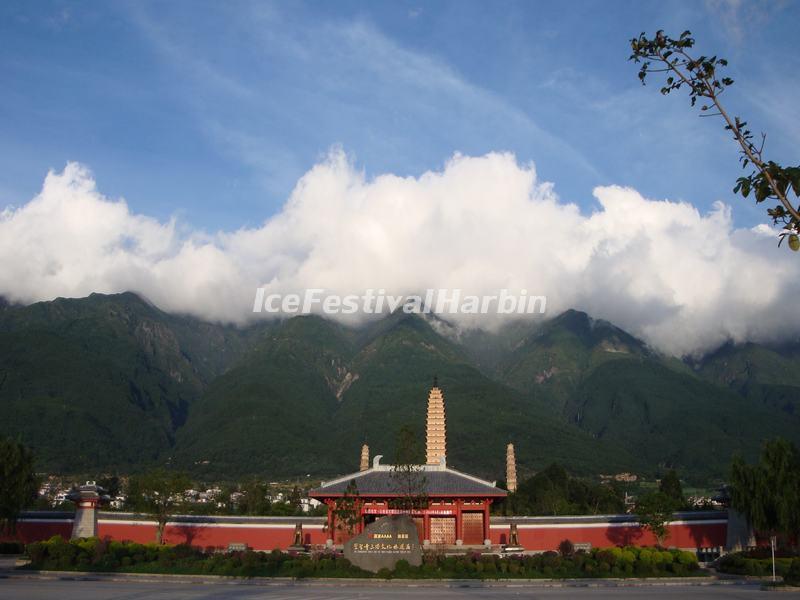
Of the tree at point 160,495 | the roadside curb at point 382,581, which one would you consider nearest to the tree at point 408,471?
the roadside curb at point 382,581

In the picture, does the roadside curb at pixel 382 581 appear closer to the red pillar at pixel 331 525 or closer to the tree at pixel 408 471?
the tree at pixel 408 471

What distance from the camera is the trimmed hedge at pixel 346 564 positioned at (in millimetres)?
28078

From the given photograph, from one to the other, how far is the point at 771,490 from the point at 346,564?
760 inches

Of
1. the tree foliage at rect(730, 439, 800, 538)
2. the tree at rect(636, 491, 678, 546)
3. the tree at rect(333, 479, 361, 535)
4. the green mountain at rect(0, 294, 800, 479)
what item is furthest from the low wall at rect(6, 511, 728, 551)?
the green mountain at rect(0, 294, 800, 479)

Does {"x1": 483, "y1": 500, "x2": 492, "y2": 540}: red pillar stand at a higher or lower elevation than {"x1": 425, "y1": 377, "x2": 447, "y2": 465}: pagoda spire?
lower

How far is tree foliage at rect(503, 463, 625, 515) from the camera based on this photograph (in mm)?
55219

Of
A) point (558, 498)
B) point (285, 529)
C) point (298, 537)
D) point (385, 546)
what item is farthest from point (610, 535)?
point (558, 498)

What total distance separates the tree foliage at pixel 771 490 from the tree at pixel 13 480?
113 feet

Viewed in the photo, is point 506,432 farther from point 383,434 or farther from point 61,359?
point 61,359

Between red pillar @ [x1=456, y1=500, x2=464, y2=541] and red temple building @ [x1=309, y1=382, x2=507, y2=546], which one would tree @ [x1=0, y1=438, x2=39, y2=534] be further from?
red pillar @ [x1=456, y1=500, x2=464, y2=541]

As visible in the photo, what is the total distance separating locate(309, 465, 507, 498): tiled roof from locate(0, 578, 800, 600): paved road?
45.7 feet

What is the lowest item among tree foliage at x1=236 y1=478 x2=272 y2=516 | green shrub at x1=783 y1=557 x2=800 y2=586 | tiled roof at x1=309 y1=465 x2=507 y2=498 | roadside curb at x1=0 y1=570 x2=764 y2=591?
roadside curb at x1=0 y1=570 x2=764 y2=591

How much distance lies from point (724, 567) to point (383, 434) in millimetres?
89908

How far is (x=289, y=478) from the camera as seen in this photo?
115625 mm
